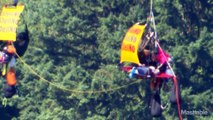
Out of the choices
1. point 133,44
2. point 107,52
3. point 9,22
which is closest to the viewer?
point 133,44

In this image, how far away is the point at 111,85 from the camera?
38781mm

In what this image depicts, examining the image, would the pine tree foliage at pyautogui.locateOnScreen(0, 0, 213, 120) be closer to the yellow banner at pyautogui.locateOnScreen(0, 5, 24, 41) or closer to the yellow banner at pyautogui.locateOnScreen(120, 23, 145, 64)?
the yellow banner at pyautogui.locateOnScreen(0, 5, 24, 41)

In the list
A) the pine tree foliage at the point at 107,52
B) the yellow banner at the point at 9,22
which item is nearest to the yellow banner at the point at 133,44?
the yellow banner at the point at 9,22

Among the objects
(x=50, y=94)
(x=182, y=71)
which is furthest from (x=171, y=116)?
(x=50, y=94)

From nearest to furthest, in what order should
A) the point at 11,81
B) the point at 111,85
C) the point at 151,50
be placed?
the point at 151,50 < the point at 11,81 < the point at 111,85

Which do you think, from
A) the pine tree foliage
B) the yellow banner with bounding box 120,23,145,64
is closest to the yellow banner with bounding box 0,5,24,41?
the yellow banner with bounding box 120,23,145,64

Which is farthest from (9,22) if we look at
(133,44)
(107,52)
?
(107,52)

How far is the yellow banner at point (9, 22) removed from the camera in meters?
24.9

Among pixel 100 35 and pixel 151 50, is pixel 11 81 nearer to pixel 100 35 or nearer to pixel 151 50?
pixel 151 50

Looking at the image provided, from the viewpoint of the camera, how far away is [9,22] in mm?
25141

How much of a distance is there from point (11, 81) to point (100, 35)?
14.6 metres

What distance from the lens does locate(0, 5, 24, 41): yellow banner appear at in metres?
24.9

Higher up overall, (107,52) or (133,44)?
(133,44)

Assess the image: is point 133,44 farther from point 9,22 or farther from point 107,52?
point 107,52
